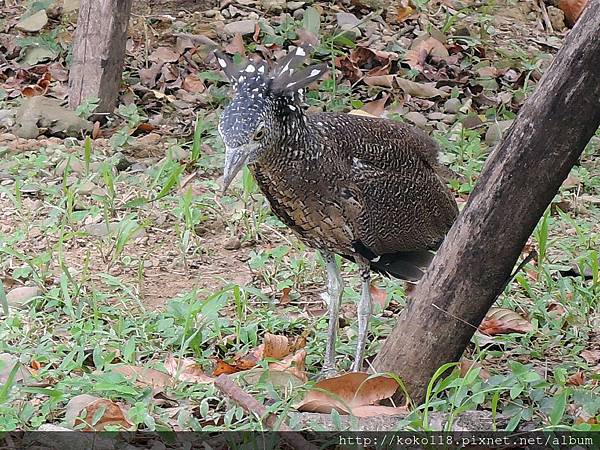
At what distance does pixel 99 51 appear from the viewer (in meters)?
7.29

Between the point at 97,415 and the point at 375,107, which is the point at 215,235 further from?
the point at 97,415

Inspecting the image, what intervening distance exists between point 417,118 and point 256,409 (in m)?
4.04

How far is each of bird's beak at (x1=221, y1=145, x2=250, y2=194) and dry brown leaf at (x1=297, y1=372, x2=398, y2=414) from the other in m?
0.87

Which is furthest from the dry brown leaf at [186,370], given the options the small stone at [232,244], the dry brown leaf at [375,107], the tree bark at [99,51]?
the dry brown leaf at [375,107]

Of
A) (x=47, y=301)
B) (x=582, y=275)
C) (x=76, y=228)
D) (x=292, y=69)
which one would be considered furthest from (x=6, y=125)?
(x=582, y=275)

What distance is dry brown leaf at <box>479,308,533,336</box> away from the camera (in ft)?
16.7

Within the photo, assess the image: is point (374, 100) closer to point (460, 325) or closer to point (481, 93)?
point (481, 93)

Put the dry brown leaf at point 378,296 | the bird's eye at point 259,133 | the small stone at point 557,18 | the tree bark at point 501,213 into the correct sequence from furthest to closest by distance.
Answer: the small stone at point 557,18
the dry brown leaf at point 378,296
the bird's eye at point 259,133
the tree bark at point 501,213

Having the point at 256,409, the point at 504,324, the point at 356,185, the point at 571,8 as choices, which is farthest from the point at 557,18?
the point at 256,409

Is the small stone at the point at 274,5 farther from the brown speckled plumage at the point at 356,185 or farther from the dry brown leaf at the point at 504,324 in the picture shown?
the dry brown leaf at the point at 504,324

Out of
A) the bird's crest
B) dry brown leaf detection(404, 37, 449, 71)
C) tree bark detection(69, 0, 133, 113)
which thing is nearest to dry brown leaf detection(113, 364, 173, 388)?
the bird's crest

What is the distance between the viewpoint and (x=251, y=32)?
857 cm

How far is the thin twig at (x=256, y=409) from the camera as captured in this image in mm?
3844

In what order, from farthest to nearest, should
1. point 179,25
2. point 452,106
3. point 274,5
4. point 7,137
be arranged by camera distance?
point 274,5
point 179,25
point 452,106
point 7,137
